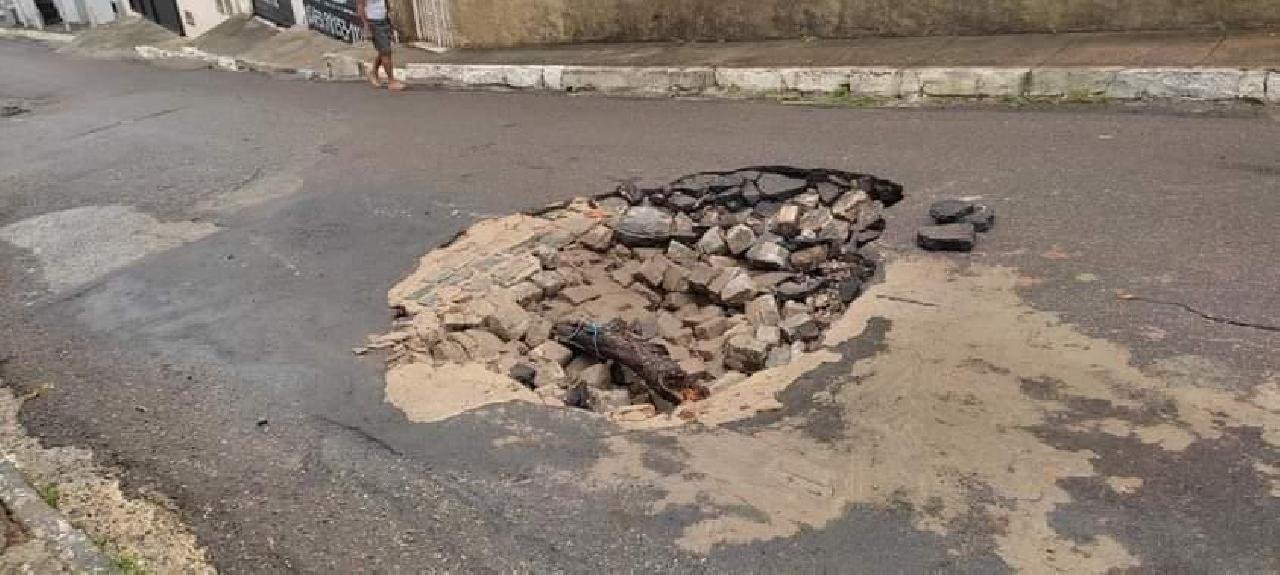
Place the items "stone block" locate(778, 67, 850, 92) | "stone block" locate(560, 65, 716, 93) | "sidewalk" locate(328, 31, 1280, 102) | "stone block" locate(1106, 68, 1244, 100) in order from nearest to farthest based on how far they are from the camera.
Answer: "stone block" locate(1106, 68, 1244, 100), "sidewalk" locate(328, 31, 1280, 102), "stone block" locate(778, 67, 850, 92), "stone block" locate(560, 65, 716, 93)

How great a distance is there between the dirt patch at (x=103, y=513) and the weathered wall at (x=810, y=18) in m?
8.65

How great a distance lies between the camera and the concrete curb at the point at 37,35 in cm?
2911

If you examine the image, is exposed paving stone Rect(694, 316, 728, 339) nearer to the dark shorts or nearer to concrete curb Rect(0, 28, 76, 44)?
the dark shorts

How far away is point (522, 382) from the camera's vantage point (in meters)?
4.33

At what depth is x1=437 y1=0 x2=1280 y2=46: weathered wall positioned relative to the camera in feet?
26.4

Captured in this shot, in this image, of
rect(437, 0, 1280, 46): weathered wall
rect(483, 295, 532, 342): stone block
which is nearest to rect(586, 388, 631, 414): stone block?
rect(483, 295, 532, 342): stone block

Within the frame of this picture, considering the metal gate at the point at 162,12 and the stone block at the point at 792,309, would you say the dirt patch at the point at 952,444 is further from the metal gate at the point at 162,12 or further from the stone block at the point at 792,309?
the metal gate at the point at 162,12

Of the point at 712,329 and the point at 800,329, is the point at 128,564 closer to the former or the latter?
the point at 712,329

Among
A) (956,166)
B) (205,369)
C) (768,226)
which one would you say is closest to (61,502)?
(205,369)

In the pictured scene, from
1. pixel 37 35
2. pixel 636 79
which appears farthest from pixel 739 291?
pixel 37 35

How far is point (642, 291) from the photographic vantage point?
541 cm

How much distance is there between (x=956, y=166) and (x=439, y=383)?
408cm

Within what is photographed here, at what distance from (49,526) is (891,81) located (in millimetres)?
7474

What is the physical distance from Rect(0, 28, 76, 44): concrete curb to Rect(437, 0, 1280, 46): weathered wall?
22.3 metres
